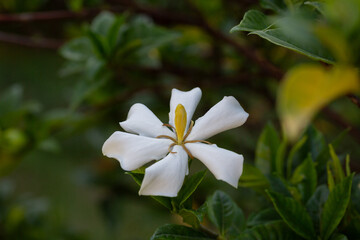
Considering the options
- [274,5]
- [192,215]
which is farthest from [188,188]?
[274,5]

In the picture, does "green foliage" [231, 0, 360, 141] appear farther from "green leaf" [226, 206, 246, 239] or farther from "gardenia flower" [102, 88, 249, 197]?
"green leaf" [226, 206, 246, 239]

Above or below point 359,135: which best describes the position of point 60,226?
below

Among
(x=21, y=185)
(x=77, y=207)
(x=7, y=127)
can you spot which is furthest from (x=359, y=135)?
(x=21, y=185)

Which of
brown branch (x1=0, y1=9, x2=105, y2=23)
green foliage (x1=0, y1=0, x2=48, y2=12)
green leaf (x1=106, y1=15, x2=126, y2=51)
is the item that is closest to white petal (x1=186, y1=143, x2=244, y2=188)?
green leaf (x1=106, y1=15, x2=126, y2=51)

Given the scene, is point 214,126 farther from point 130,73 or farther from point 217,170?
point 130,73

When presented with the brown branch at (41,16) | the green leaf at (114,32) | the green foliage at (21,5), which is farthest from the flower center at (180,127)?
the green foliage at (21,5)

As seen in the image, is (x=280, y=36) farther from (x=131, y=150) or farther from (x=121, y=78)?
(x=121, y=78)
